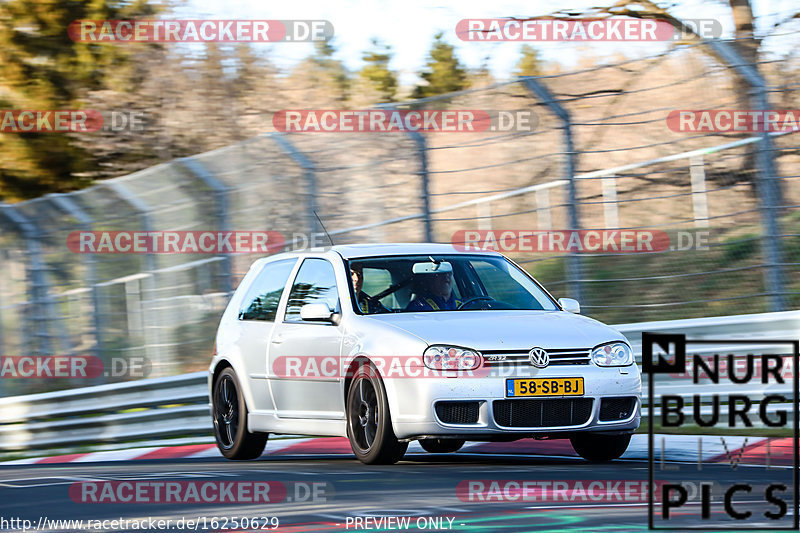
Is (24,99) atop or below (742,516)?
atop

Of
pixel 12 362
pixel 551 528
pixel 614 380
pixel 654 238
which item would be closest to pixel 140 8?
pixel 12 362

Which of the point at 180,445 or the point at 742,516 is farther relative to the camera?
the point at 180,445

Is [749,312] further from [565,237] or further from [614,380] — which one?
[614,380]

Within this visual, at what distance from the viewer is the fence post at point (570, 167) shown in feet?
40.5

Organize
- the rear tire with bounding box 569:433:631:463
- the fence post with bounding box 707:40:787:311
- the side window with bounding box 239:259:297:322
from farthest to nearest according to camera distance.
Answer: the fence post with bounding box 707:40:787:311 → the side window with bounding box 239:259:297:322 → the rear tire with bounding box 569:433:631:463

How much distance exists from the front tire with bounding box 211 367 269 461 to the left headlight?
3.10 meters

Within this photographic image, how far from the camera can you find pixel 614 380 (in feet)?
29.8

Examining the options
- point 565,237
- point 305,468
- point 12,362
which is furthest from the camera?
point 12,362

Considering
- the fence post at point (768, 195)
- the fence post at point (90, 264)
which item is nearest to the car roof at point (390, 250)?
the fence post at point (768, 195)

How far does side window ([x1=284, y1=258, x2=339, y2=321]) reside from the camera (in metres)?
10.3

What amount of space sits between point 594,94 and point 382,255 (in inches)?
123

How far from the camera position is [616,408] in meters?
9.14
